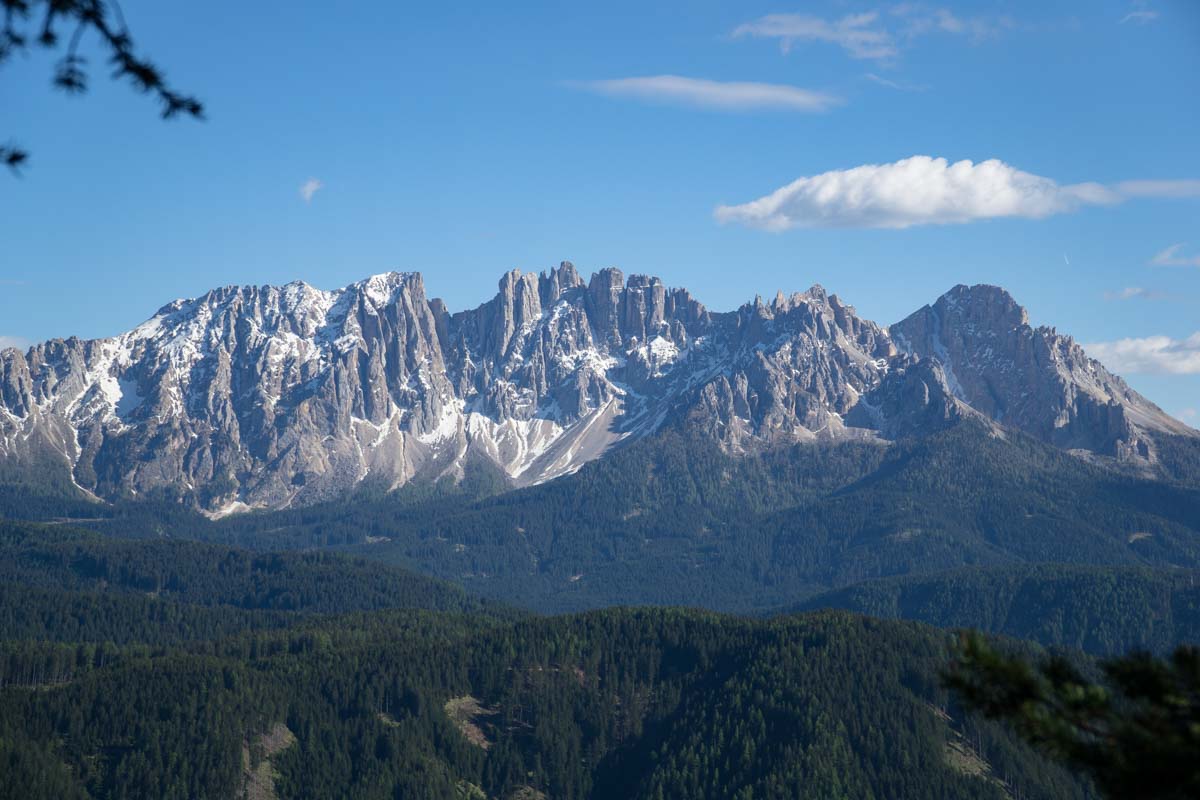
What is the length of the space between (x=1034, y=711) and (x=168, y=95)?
1868cm

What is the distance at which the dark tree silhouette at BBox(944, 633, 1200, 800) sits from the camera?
21922 mm

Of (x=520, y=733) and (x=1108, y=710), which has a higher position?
(x=1108, y=710)

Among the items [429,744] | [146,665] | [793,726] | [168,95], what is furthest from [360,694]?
[168,95]

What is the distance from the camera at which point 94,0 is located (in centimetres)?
2350

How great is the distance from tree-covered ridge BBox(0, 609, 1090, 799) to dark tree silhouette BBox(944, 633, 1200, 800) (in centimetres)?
14352

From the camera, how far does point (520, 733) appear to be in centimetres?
18662

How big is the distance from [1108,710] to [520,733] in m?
170

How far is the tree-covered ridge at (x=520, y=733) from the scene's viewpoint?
6427 inches

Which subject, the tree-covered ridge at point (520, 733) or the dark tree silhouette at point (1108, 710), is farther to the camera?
the tree-covered ridge at point (520, 733)

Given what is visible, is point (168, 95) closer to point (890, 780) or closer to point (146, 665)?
point (890, 780)

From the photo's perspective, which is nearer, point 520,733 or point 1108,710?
point 1108,710

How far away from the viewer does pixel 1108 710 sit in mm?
23125

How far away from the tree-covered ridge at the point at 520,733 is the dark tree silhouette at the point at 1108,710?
143516 mm

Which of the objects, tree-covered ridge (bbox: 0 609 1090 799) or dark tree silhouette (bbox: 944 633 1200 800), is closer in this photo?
dark tree silhouette (bbox: 944 633 1200 800)
